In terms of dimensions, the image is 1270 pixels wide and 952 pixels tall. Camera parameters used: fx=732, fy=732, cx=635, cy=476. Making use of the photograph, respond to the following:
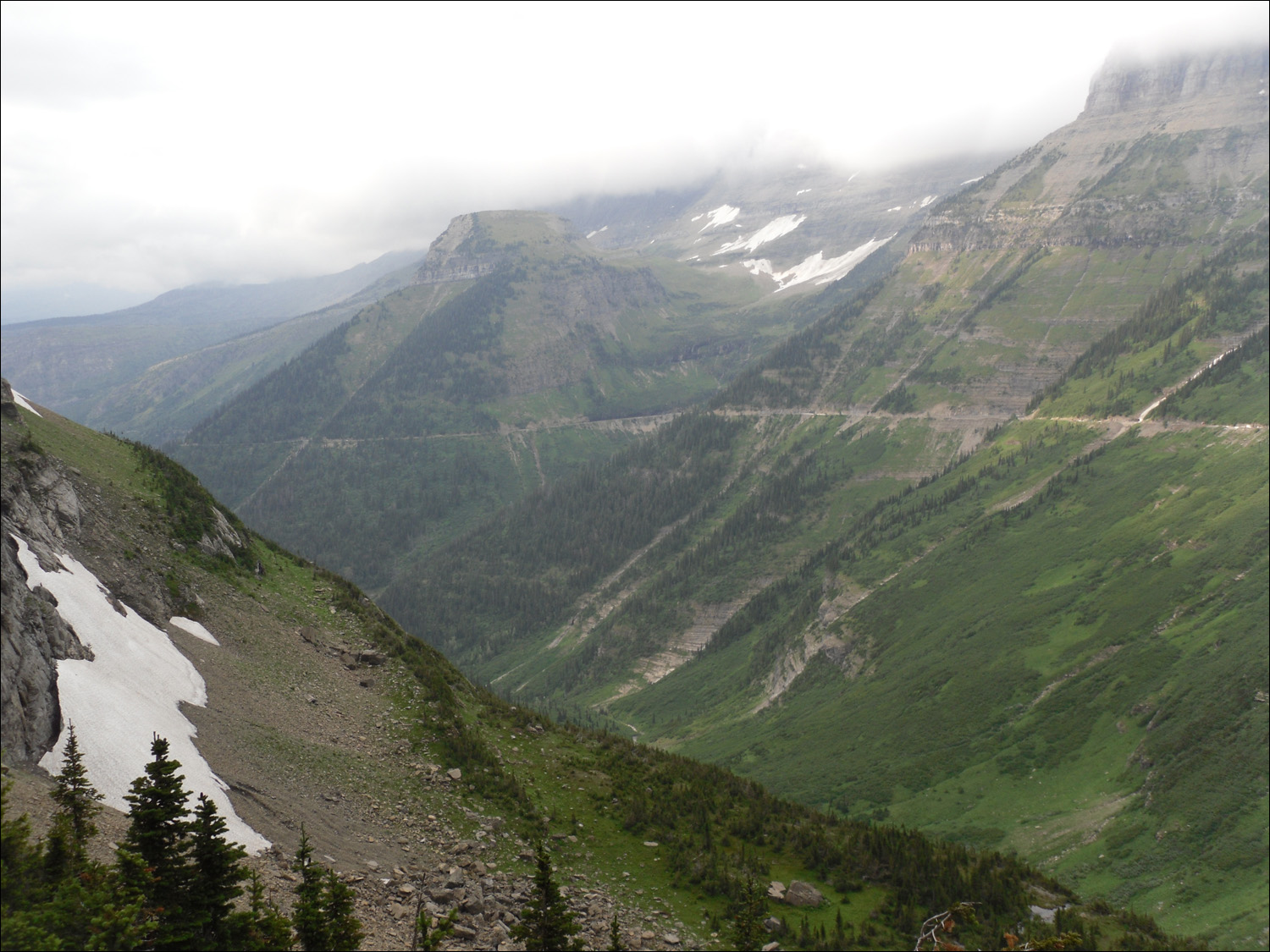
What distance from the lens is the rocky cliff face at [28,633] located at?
29.3 meters

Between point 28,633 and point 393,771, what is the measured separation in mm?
20018

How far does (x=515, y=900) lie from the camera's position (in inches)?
1427

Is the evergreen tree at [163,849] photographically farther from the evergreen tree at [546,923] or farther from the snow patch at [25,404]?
the snow patch at [25,404]

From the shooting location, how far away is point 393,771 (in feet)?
144

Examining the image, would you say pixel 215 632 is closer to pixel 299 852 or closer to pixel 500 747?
pixel 500 747

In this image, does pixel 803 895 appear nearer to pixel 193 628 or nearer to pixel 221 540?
pixel 193 628

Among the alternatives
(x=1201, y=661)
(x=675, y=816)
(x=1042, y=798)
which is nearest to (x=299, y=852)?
(x=675, y=816)

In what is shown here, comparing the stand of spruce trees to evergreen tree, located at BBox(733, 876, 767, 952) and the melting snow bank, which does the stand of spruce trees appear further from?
evergreen tree, located at BBox(733, 876, 767, 952)

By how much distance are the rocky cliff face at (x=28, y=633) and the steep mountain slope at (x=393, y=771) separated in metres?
0.14

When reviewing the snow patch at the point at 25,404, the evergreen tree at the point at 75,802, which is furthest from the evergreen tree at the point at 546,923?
the snow patch at the point at 25,404

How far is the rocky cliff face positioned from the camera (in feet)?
96.1

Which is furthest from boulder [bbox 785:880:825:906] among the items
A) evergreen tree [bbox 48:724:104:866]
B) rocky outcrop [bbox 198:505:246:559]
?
rocky outcrop [bbox 198:505:246:559]

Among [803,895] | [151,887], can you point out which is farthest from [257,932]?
[803,895]

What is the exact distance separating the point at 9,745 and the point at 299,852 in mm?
13113
